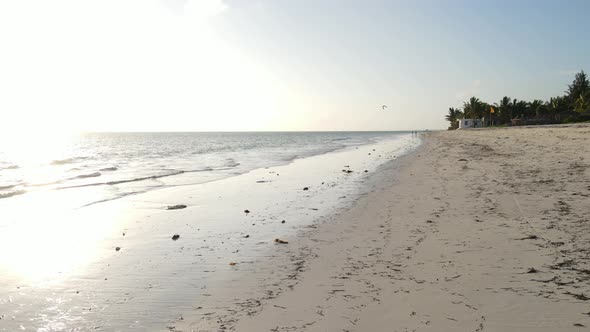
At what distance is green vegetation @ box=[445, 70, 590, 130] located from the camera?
73938 millimetres

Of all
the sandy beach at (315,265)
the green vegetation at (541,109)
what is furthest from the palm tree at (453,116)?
the sandy beach at (315,265)

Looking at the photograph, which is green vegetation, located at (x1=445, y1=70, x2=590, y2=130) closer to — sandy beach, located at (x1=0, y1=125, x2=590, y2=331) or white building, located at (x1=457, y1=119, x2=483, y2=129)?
white building, located at (x1=457, y1=119, x2=483, y2=129)

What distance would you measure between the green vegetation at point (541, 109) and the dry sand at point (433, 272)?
7620cm

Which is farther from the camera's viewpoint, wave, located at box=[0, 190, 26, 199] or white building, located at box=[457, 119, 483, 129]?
white building, located at box=[457, 119, 483, 129]

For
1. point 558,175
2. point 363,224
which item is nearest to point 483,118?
point 558,175

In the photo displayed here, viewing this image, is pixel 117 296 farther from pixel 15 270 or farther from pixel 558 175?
pixel 558 175

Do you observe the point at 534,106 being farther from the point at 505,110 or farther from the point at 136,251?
the point at 136,251

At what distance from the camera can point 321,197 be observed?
13820mm

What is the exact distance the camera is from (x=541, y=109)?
90.8 meters

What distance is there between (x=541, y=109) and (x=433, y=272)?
337 ft

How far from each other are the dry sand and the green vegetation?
76.2 meters

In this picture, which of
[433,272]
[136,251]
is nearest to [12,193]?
[136,251]

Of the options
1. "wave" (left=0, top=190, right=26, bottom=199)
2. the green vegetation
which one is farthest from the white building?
"wave" (left=0, top=190, right=26, bottom=199)

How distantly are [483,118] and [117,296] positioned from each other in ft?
383
